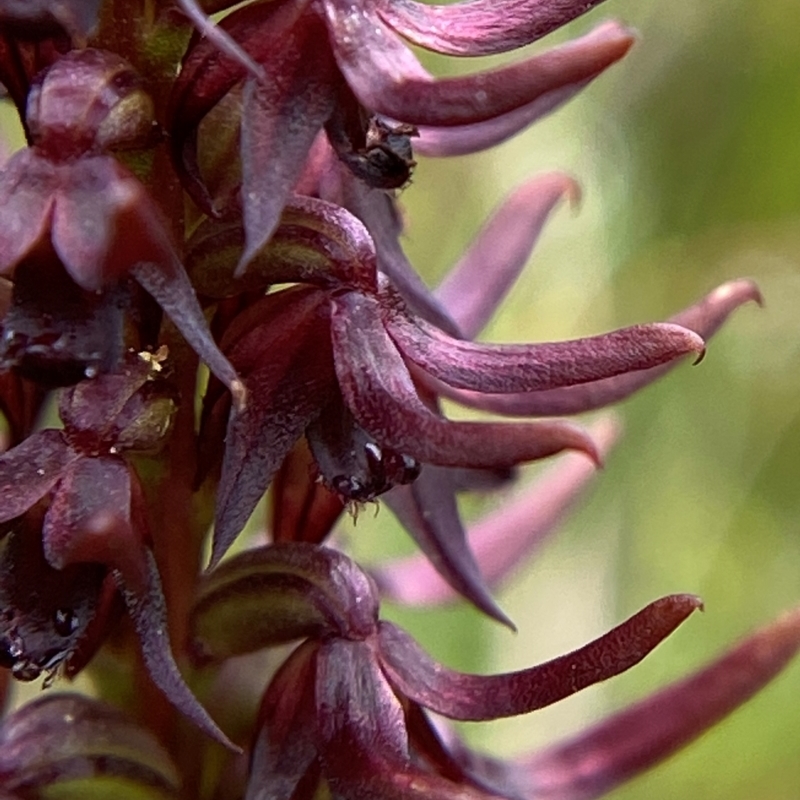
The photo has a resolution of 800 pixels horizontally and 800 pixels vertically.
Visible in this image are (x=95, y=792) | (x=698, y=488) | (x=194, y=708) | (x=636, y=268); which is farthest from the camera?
(x=636, y=268)

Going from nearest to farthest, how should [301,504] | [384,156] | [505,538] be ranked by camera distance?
[384,156] < [301,504] < [505,538]

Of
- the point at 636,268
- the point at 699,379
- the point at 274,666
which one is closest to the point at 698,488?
the point at 699,379

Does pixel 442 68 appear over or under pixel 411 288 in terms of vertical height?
under

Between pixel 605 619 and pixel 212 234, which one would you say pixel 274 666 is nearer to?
pixel 212 234

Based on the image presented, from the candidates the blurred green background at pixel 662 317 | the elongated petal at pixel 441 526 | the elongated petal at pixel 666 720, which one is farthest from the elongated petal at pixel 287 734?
the blurred green background at pixel 662 317

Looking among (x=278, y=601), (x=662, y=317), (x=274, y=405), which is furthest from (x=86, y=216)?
(x=662, y=317)

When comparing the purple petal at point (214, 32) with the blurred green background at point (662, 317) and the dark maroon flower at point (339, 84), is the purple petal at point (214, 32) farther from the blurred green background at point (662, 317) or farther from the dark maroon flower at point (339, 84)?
the blurred green background at point (662, 317)

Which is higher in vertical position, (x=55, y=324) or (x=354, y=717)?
(x=55, y=324)

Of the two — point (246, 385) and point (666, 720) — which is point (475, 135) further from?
point (666, 720)
